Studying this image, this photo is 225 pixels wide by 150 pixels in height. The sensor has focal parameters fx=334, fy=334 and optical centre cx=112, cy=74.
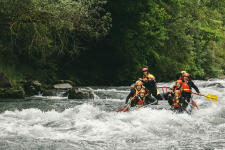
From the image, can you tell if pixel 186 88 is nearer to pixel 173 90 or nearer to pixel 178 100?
pixel 173 90

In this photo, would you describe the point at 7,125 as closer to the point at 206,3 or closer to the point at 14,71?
the point at 14,71

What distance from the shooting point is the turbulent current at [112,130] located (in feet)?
22.3

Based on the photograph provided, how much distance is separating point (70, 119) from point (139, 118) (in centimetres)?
191

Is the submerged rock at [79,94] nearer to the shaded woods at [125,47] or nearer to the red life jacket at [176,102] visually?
the shaded woods at [125,47]

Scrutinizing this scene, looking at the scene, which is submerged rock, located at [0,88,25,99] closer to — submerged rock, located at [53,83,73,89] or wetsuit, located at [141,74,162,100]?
submerged rock, located at [53,83,73,89]

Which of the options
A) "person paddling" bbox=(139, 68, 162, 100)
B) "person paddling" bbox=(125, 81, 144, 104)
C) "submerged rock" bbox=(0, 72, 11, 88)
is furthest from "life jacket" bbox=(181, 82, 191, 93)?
"submerged rock" bbox=(0, 72, 11, 88)

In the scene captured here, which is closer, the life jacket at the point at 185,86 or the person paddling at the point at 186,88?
the person paddling at the point at 186,88

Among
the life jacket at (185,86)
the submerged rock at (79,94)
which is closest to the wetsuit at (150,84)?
the life jacket at (185,86)

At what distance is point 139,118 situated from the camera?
9.16 m

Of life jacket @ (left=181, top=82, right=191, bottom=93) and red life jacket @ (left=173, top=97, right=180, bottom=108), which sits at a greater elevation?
life jacket @ (left=181, top=82, right=191, bottom=93)

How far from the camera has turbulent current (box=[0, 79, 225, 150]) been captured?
22.3ft

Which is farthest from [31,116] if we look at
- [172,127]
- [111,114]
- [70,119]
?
[172,127]

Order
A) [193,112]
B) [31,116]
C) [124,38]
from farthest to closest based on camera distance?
[124,38], [193,112], [31,116]

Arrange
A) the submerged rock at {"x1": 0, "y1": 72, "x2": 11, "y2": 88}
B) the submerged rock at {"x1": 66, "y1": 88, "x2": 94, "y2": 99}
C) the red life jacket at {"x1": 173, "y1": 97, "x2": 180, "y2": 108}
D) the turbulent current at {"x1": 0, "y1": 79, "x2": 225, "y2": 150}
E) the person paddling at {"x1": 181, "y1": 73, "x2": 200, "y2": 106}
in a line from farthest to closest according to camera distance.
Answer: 1. the submerged rock at {"x1": 0, "y1": 72, "x2": 11, "y2": 88}
2. the submerged rock at {"x1": 66, "y1": 88, "x2": 94, "y2": 99}
3. the person paddling at {"x1": 181, "y1": 73, "x2": 200, "y2": 106}
4. the red life jacket at {"x1": 173, "y1": 97, "x2": 180, "y2": 108}
5. the turbulent current at {"x1": 0, "y1": 79, "x2": 225, "y2": 150}
